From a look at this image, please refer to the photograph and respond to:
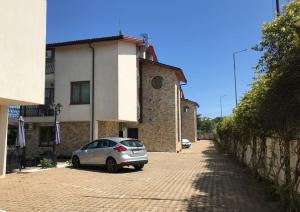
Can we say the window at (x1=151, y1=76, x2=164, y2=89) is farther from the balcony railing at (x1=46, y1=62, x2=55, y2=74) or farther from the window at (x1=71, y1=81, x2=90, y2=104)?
the balcony railing at (x1=46, y1=62, x2=55, y2=74)

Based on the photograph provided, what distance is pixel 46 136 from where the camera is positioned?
25766 millimetres

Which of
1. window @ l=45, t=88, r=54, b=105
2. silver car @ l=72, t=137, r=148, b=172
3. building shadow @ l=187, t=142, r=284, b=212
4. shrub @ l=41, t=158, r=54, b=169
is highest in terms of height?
window @ l=45, t=88, r=54, b=105

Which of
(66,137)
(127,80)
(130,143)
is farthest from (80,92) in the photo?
(130,143)

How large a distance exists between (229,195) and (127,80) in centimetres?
1462

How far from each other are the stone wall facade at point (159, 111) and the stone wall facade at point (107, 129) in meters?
3.86

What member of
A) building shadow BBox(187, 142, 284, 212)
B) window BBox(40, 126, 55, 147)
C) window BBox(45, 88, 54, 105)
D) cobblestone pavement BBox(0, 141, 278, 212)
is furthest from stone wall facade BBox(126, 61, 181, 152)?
building shadow BBox(187, 142, 284, 212)

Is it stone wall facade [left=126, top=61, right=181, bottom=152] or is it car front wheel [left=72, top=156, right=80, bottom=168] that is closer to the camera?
car front wheel [left=72, top=156, right=80, bottom=168]

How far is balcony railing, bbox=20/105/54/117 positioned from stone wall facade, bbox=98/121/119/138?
360cm

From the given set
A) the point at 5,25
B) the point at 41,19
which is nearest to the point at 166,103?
the point at 41,19

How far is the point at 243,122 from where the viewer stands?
14203 millimetres

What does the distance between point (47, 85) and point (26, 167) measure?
8.71 m

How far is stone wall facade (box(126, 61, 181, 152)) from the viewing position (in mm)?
29828

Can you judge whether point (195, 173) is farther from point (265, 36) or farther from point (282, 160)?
point (265, 36)

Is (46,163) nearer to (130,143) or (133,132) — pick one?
(130,143)
